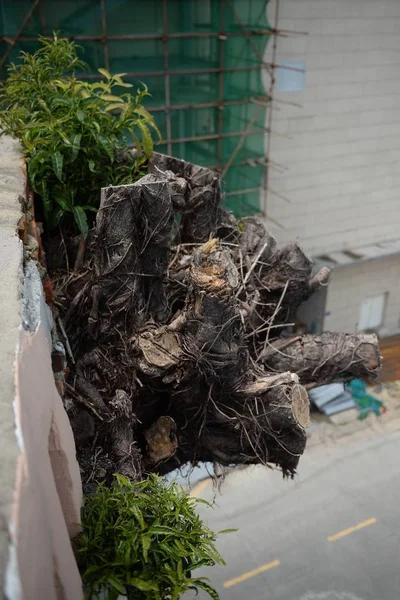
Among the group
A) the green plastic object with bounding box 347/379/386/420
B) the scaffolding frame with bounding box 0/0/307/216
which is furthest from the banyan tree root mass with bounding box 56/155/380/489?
the green plastic object with bounding box 347/379/386/420

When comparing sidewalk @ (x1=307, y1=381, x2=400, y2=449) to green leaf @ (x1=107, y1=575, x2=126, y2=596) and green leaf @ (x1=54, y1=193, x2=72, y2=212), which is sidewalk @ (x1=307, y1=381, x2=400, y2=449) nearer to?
green leaf @ (x1=54, y1=193, x2=72, y2=212)

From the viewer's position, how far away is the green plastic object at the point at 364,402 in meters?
8.98

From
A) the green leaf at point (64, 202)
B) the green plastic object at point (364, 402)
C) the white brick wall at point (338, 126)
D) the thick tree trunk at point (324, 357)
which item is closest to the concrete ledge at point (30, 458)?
the green leaf at point (64, 202)

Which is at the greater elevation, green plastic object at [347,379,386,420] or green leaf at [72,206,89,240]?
green leaf at [72,206,89,240]

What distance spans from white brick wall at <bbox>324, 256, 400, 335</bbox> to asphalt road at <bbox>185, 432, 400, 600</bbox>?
9.06 feet

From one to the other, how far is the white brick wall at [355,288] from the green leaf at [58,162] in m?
7.57

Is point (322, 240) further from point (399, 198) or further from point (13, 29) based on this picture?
point (13, 29)

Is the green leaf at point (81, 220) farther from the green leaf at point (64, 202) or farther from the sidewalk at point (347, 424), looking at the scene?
the sidewalk at point (347, 424)

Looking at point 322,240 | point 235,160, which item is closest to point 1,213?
point 235,160

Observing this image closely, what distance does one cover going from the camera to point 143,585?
1689 mm

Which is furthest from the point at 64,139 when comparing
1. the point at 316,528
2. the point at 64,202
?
the point at 316,528

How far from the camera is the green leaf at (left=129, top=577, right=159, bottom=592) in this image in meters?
1.68

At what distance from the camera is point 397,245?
33.3 ft

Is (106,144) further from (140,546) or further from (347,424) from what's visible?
(347,424)
